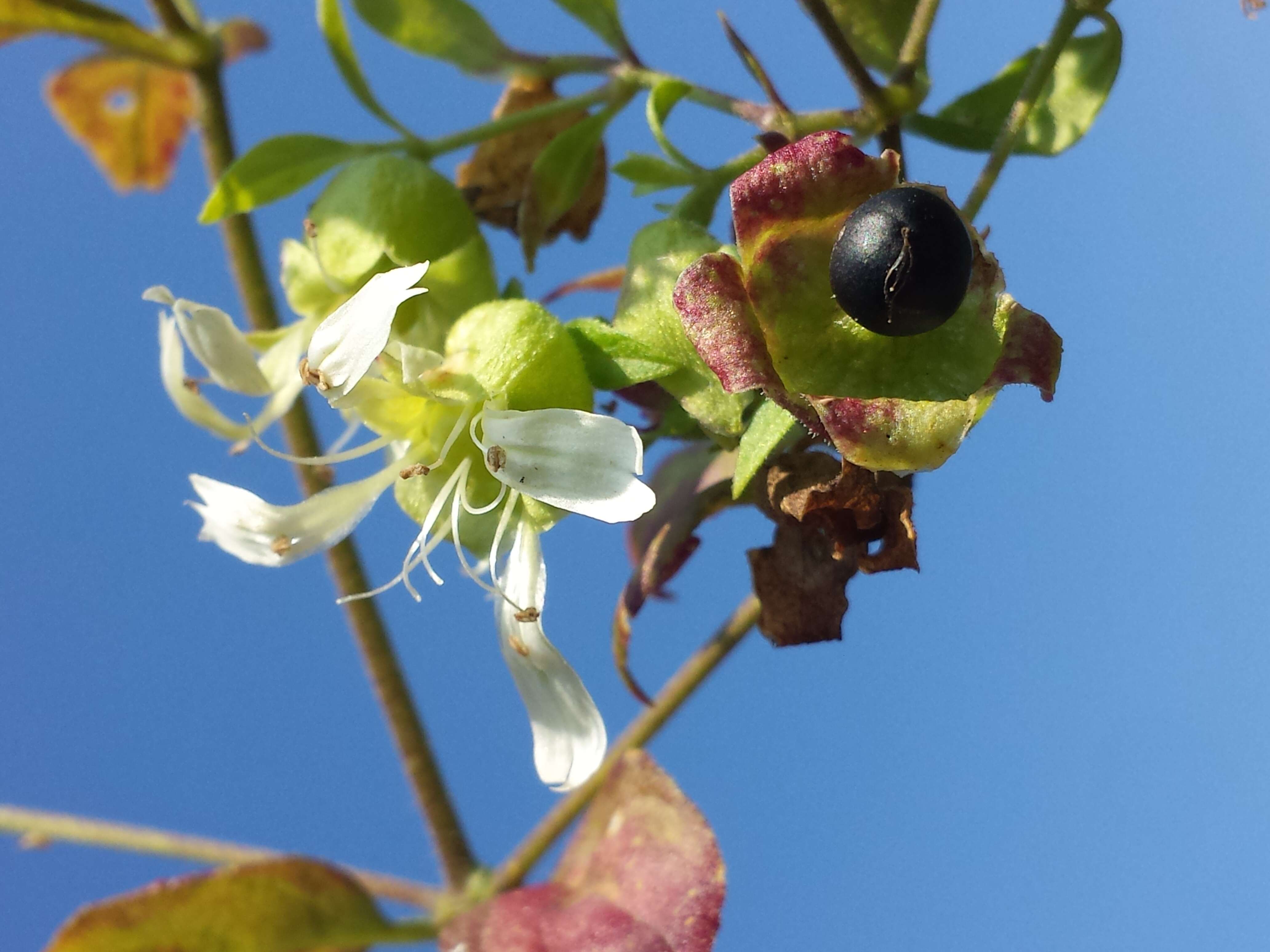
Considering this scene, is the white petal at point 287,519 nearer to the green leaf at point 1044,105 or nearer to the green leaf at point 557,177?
the green leaf at point 557,177

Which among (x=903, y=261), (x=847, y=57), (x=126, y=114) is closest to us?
(x=903, y=261)

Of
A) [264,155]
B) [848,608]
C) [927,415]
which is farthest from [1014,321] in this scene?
[264,155]

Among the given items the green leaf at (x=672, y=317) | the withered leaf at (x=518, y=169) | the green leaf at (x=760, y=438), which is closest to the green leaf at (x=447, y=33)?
the withered leaf at (x=518, y=169)

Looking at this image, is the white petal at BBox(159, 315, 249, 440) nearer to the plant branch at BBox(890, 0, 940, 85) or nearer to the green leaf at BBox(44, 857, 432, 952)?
the green leaf at BBox(44, 857, 432, 952)

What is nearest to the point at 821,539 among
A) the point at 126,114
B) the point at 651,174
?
the point at 651,174

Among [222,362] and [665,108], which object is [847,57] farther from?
[222,362]

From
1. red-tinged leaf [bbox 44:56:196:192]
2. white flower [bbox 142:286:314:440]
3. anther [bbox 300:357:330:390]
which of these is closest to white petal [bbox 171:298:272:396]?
white flower [bbox 142:286:314:440]

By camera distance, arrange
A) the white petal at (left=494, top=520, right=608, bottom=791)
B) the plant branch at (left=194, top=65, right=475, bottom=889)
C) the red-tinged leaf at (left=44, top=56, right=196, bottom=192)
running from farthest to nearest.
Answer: the red-tinged leaf at (left=44, top=56, right=196, bottom=192) → the plant branch at (left=194, top=65, right=475, bottom=889) → the white petal at (left=494, top=520, right=608, bottom=791)
